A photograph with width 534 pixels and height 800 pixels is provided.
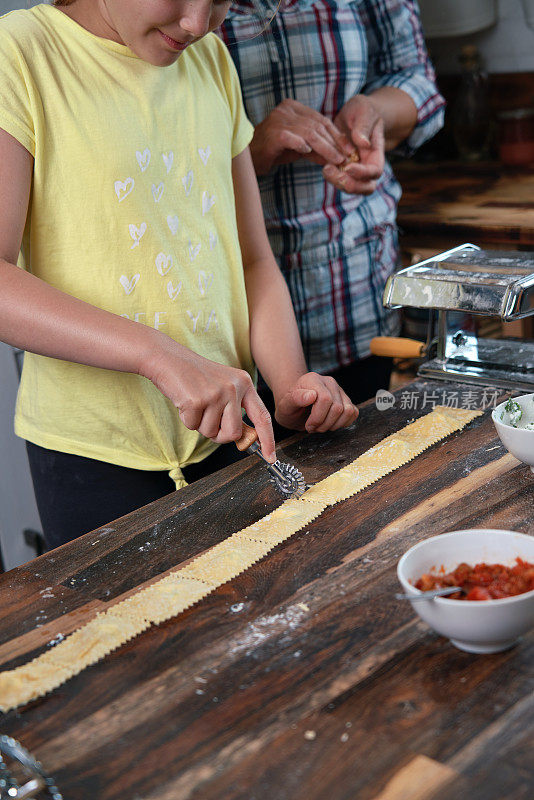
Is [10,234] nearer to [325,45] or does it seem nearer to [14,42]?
[14,42]

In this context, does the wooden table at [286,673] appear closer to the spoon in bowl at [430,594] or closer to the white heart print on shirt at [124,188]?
the spoon in bowl at [430,594]

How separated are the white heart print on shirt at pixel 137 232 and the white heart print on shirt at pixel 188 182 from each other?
11cm

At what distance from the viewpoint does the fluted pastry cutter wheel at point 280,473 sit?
1302 millimetres

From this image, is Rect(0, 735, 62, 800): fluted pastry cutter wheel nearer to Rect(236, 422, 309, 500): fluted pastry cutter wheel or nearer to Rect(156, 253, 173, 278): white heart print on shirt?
Rect(236, 422, 309, 500): fluted pastry cutter wheel

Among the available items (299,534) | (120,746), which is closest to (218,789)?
(120,746)

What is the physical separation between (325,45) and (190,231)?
0.76 meters

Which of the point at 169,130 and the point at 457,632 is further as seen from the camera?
the point at 169,130

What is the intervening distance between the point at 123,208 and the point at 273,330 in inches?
15.3

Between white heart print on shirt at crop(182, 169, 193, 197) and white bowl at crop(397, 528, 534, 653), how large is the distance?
29.4 inches

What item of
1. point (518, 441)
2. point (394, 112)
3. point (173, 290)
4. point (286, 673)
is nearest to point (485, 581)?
point (286, 673)

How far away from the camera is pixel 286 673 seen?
92 cm

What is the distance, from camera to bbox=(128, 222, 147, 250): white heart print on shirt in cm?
138

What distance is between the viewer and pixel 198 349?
1.49 metres

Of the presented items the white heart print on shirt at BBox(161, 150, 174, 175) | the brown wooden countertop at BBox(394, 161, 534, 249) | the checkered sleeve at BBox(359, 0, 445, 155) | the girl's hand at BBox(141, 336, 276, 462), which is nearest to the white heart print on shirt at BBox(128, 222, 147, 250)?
the white heart print on shirt at BBox(161, 150, 174, 175)
